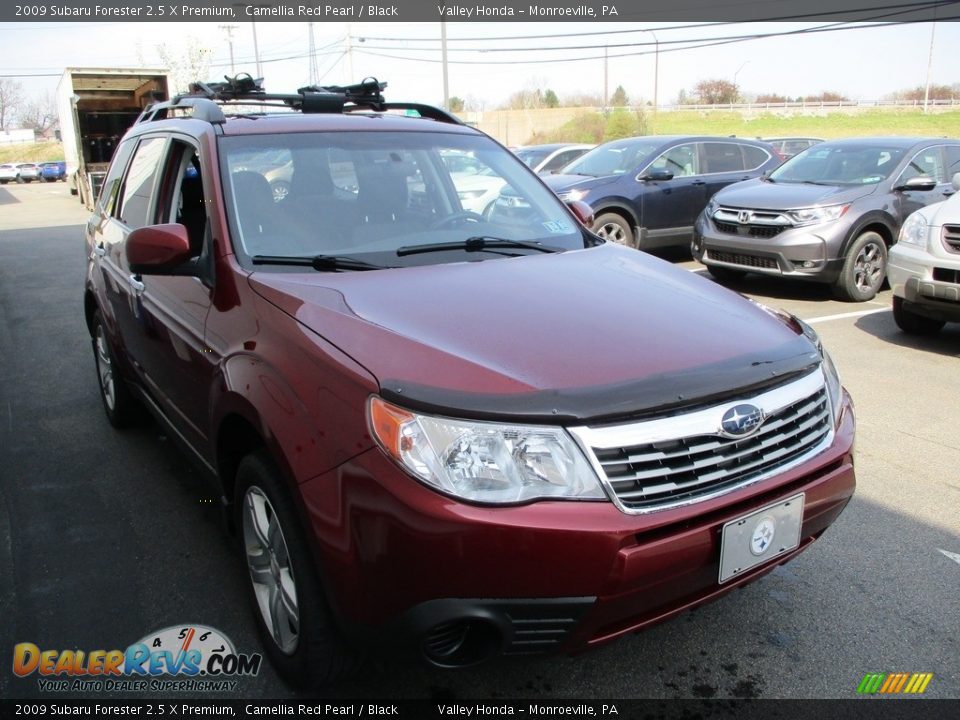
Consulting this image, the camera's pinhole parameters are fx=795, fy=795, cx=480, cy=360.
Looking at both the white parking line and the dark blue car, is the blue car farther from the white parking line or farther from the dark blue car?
the white parking line

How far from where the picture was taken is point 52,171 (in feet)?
163

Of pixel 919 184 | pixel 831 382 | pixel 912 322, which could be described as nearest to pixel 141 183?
pixel 831 382

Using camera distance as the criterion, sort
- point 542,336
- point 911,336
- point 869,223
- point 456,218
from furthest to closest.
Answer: point 869,223
point 911,336
point 456,218
point 542,336

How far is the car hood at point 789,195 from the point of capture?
27.1ft

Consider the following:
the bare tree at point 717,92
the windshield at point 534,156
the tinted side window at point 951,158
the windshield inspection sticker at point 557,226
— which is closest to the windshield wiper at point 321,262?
the windshield inspection sticker at point 557,226

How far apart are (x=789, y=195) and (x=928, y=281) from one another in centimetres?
275

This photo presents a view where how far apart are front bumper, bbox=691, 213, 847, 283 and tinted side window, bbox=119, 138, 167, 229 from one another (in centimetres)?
626

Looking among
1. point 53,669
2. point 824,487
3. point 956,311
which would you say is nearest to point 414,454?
point 824,487

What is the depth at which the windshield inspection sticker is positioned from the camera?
350 cm

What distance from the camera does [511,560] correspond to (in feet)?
6.20

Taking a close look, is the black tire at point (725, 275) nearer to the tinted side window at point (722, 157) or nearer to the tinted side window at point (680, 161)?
the tinted side window at point (680, 161)

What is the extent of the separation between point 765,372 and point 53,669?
8.21 ft

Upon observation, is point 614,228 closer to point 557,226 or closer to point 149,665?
point 557,226

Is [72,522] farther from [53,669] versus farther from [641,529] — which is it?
[641,529]
